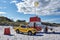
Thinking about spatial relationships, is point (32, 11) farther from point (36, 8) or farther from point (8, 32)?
point (8, 32)

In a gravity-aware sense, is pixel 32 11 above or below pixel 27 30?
above

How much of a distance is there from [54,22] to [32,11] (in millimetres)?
323

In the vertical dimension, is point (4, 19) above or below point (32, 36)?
above

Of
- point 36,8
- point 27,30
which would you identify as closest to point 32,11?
point 36,8

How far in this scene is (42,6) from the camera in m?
2.99

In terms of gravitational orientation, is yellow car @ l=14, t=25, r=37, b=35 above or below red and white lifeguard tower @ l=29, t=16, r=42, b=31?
below

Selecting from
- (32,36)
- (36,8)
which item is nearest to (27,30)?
(32,36)

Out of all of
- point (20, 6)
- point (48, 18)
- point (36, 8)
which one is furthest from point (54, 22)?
point (20, 6)

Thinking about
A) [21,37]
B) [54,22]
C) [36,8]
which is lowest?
[21,37]

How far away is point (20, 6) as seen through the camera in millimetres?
3029

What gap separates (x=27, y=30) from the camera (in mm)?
3006

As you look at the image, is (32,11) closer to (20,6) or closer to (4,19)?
(20,6)

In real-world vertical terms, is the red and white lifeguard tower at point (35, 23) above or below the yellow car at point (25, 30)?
above

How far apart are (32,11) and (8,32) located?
0.42 metres
